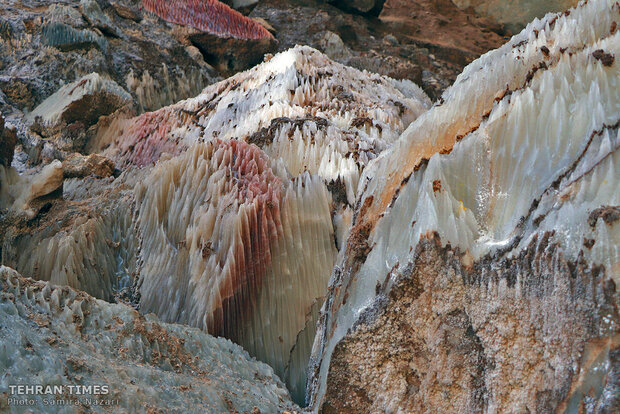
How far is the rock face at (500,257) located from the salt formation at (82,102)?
289 cm

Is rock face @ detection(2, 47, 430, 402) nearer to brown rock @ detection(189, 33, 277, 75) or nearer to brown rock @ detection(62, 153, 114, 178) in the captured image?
brown rock @ detection(62, 153, 114, 178)

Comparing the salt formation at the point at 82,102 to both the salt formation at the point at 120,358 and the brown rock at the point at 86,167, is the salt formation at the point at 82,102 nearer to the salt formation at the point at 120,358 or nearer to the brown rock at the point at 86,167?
the brown rock at the point at 86,167

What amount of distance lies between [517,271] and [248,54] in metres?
4.70

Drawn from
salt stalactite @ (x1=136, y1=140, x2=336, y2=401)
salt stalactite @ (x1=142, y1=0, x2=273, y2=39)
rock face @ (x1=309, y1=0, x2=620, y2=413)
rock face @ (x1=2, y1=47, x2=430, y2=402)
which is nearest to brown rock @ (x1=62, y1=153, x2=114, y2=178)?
rock face @ (x1=2, y1=47, x2=430, y2=402)

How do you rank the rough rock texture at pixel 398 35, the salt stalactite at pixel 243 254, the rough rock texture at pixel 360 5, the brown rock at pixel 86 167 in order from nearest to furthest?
the salt stalactite at pixel 243 254, the brown rock at pixel 86 167, the rough rock texture at pixel 398 35, the rough rock texture at pixel 360 5

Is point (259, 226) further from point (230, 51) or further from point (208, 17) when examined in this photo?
point (208, 17)

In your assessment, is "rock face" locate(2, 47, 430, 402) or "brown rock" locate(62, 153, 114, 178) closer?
"rock face" locate(2, 47, 430, 402)

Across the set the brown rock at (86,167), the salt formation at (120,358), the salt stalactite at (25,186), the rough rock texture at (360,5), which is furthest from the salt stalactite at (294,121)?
the rough rock texture at (360,5)

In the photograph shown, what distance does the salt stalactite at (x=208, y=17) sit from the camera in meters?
5.62

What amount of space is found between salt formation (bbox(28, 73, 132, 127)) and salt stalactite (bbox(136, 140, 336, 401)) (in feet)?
5.64

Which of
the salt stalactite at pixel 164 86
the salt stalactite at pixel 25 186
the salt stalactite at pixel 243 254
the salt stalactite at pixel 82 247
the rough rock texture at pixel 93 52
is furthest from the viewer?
the salt stalactite at pixel 164 86

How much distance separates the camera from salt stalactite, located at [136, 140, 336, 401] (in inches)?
96.3

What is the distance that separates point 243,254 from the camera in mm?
2467

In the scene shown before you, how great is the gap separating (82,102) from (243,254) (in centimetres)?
240
